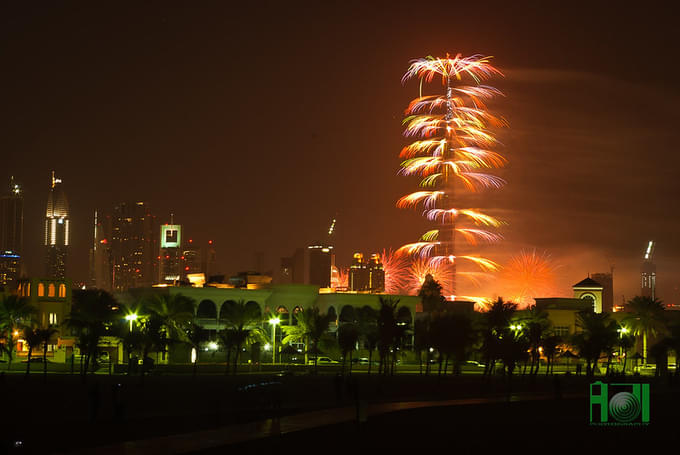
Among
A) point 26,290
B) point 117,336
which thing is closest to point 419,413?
point 117,336

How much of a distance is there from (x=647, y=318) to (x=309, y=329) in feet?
116

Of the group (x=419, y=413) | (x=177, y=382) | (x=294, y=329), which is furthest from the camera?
(x=294, y=329)

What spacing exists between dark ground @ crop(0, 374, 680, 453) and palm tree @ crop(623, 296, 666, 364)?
1393 inches

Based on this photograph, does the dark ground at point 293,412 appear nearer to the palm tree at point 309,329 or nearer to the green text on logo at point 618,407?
the green text on logo at point 618,407

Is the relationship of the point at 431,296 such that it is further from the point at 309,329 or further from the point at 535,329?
the point at 535,329

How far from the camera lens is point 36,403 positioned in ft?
145

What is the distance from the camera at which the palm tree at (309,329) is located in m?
79.6

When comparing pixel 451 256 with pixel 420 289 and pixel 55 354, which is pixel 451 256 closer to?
pixel 420 289

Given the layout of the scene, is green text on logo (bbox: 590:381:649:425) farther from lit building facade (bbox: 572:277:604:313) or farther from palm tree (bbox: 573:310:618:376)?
lit building facade (bbox: 572:277:604:313)

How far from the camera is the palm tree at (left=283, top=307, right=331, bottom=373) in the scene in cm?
7956

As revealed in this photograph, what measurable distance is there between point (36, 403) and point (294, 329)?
47.5m

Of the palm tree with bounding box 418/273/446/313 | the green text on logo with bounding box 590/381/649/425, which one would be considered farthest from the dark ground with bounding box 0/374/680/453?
the palm tree with bounding box 418/273/446/313

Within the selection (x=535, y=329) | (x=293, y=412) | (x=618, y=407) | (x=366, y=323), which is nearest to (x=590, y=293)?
(x=366, y=323)

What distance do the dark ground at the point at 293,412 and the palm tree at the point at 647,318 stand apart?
3538cm
